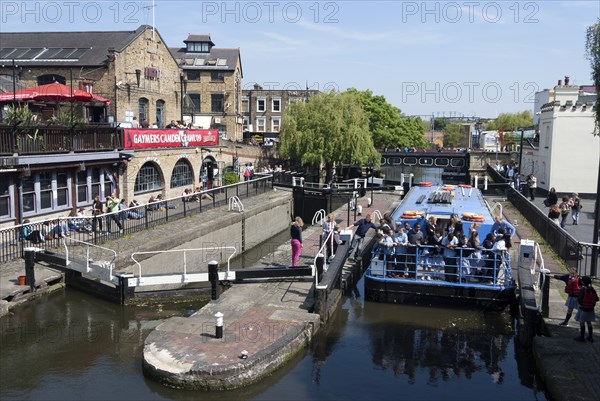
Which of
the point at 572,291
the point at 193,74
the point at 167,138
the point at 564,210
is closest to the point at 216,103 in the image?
the point at 193,74

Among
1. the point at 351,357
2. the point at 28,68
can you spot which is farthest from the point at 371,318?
the point at 28,68

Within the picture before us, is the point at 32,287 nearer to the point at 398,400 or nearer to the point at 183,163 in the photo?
the point at 398,400

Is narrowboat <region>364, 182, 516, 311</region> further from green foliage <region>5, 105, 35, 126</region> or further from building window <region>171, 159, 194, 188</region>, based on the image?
building window <region>171, 159, 194, 188</region>

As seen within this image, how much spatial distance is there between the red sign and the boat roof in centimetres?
1214

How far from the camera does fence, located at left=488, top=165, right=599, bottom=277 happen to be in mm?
16250

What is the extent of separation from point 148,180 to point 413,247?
52.8 ft

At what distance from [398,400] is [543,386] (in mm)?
2914

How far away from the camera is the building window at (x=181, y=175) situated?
30234mm

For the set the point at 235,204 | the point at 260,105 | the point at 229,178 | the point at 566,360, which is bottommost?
the point at 566,360

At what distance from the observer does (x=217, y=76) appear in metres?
54.9

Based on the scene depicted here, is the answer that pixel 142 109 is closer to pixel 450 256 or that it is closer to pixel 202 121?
pixel 202 121

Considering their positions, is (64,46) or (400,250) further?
(64,46)

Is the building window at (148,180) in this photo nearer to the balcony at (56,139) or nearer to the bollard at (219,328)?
the balcony at (56,139)

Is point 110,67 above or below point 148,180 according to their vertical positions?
above
